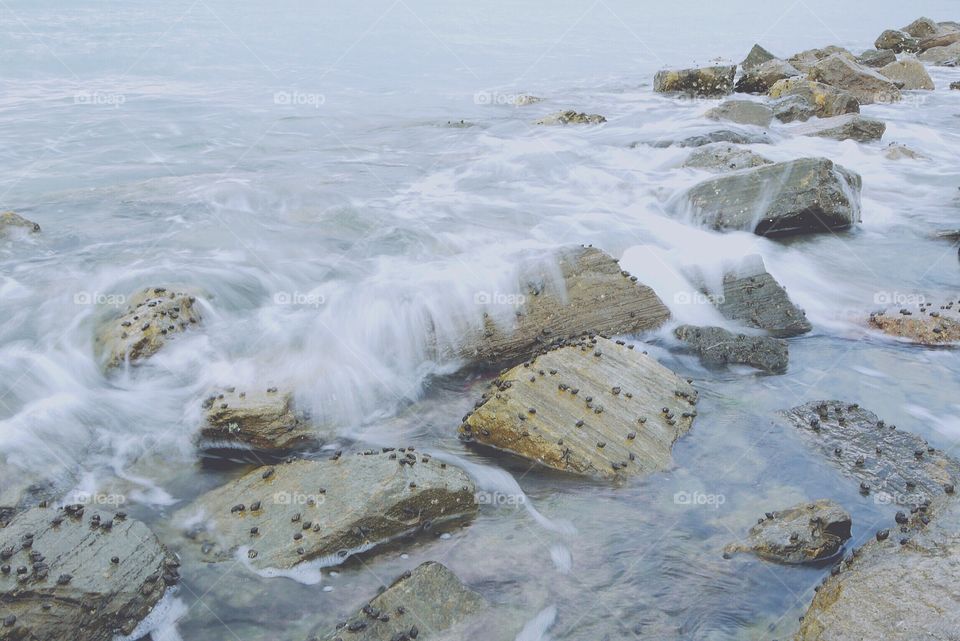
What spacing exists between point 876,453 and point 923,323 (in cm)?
378

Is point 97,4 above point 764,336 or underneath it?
above

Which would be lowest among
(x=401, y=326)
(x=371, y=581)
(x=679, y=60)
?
(x=371, y=581)

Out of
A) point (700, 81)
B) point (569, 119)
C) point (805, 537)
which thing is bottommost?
point (805, 537)

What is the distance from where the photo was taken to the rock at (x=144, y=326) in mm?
8922

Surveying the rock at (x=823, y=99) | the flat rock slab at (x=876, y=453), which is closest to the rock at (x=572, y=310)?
the flat rock slab at (x=876, y=453)

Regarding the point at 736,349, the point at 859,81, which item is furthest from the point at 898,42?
the point at 736,349

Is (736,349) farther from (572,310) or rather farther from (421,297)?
(421,297)

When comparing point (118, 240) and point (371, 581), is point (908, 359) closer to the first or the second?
point (371, 581)

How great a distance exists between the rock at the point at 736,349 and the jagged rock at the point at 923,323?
6.07 ft

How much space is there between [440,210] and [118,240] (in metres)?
6.19

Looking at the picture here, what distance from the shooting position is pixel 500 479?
23.7ft

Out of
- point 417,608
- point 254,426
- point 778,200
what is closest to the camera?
point 417,608

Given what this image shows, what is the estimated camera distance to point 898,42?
3775 centimetres

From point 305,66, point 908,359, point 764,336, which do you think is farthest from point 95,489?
point 305,66
